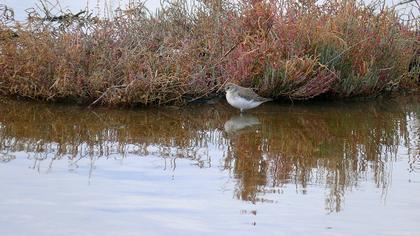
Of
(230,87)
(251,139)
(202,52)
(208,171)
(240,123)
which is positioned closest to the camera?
(208,171)

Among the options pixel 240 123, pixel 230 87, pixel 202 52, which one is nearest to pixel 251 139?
pixel 240 123

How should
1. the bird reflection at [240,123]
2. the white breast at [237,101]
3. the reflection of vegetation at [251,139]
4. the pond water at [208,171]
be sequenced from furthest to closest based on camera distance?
the white breast at [237,101], the bird reflection at [240,123], the reflection of vegetation at [251,139], the pond water at [208,171]

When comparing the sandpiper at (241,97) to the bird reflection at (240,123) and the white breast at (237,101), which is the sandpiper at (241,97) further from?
the bird reflection at (240,123)

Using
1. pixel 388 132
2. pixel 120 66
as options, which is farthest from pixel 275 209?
pixel 120 66

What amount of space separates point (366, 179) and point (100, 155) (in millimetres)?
2802

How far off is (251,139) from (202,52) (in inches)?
117

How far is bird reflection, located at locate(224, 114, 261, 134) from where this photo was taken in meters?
11.6

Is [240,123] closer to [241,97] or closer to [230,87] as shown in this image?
[241,97]

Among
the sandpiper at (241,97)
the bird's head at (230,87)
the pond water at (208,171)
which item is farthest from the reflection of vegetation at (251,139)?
Result: the bird's head at (230,87)

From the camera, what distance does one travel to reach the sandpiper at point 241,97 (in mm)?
12461

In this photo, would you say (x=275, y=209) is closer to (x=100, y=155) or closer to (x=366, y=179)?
(x=366, y=179)

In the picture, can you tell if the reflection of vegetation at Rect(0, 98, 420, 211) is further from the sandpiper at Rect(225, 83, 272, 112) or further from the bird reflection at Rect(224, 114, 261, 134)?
the sandpiper at Rect(225, 83, 272, 112)

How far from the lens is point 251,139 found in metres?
10.9

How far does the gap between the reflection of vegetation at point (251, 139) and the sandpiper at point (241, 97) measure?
22cm
